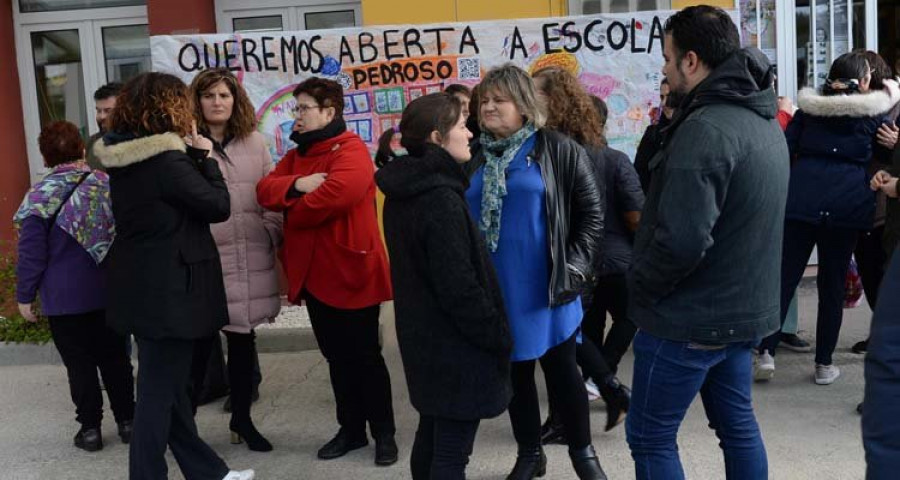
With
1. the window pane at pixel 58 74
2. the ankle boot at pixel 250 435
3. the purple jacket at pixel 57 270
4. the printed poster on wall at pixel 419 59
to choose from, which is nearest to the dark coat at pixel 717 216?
the ankle boot at pixel 250 435

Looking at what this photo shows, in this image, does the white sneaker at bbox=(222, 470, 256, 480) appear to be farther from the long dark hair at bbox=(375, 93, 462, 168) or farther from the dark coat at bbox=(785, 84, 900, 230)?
the dark coat at bbox=(785, 84, 900, 230)

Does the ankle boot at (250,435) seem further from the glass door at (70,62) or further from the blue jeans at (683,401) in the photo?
the glass door at (70,62)

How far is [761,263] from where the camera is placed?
2.88 meters

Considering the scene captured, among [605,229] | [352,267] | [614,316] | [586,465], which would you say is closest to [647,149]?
[605,229]

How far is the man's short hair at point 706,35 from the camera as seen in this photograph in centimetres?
284

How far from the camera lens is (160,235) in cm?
367

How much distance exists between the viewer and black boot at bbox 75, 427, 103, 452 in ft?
15.6

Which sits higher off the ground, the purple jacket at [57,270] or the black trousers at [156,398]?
the purple jacket at [57,270]

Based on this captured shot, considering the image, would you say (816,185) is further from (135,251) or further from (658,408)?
(135,251)

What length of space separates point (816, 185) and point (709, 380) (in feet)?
7.46

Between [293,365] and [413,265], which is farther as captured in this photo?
[293,365]

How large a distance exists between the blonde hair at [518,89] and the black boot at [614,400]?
4.51ft

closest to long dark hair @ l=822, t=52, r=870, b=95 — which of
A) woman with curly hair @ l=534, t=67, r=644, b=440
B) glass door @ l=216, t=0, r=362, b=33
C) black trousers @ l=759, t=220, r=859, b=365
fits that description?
black trousers @ l=759, t=220, r=859, b=365

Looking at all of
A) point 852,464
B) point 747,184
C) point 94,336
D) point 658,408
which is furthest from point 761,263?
point 94,336
